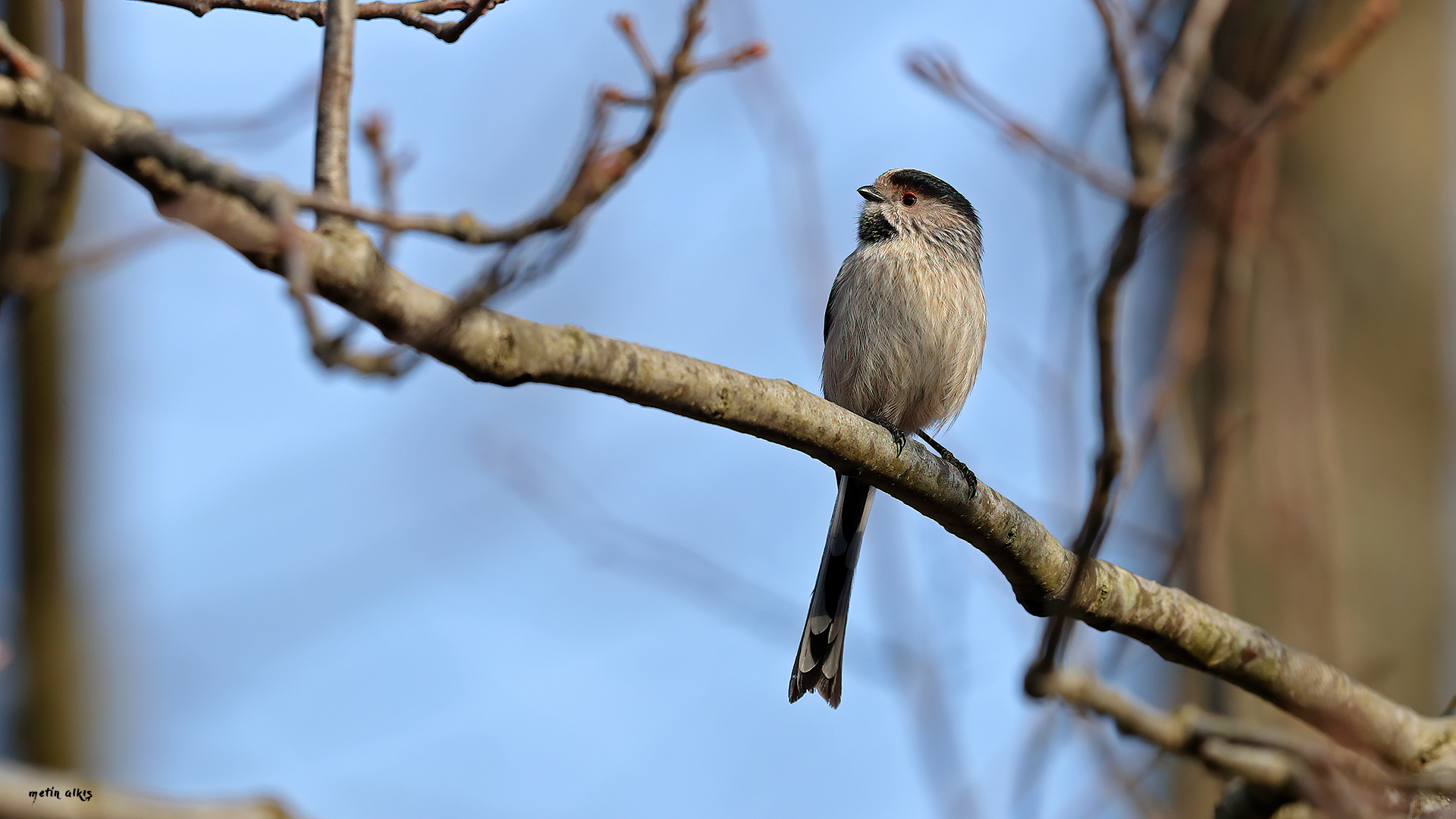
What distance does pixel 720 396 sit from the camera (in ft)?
8.20

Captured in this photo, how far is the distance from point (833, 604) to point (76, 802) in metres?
3.05

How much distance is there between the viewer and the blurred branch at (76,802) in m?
1.71

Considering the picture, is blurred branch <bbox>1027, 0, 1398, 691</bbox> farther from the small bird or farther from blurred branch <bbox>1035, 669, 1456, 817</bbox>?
the small bird

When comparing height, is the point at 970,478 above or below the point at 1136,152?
below

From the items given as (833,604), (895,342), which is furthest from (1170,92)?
(833,604)

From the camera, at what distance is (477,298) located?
1862 mm

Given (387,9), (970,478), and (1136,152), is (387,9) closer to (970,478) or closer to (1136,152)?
(1136,152)

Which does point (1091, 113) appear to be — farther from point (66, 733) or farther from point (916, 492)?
point (66, 733)

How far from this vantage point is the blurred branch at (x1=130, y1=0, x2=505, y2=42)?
222 centimetres

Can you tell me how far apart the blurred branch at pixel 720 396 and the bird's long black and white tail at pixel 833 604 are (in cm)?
109

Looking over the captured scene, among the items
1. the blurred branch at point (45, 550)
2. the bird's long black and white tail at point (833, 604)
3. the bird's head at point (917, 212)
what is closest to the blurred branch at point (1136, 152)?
the bird's long black and white tail at point (833, 604)

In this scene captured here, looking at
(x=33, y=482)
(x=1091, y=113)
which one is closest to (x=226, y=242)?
(x=33, y=482)

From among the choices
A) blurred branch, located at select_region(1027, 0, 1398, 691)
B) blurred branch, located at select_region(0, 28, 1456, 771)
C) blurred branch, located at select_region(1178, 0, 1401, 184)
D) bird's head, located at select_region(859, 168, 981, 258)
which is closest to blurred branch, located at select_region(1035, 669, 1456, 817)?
blurred branch, located at select_region(0, 28, 1456, 771)

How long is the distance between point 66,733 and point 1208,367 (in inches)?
195
